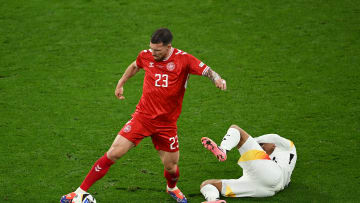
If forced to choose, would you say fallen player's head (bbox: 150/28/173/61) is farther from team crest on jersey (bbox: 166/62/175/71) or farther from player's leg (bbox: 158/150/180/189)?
player's leg (bbox: 158/150/180/189)

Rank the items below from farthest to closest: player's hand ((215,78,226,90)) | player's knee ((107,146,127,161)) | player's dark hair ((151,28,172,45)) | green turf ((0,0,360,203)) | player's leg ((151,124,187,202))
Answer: green turf ((0,0,360,203)) → player's leg ((151,124,187,202)) → player's knee ((107,146,127,161)) → player's dark hair ((151,28,172,45)) → player's hand ((215,78,226,90))

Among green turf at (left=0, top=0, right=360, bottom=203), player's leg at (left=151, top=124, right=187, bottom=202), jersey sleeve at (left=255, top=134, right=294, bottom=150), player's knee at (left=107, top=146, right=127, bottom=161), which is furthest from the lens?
green turf at (left=0, top=0, right=360, bottom=203)

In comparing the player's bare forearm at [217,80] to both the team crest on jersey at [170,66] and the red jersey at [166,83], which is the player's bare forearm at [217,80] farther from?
the team crest on jersey at [170,66]

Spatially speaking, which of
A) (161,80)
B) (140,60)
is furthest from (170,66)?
(140,60)

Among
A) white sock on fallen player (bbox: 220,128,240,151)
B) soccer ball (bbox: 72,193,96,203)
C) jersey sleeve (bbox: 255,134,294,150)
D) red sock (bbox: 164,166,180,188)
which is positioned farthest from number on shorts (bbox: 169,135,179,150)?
jersey sleeve (bbox: 255,134,294,150)

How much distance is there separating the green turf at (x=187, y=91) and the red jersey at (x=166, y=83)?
1.08m

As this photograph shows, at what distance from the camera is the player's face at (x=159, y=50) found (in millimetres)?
5211

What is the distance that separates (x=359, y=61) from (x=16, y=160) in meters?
6.06

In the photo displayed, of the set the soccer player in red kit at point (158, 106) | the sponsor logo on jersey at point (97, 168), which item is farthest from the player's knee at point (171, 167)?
the sponsor logo on jersey at point (97, 168)

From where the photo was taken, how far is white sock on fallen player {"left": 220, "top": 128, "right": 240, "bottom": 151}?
17.7ft

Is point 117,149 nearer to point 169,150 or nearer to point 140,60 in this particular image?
point 169,150

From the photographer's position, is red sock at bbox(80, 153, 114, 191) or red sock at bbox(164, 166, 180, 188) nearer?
red sock at bbox(80, 153, 114, 191)

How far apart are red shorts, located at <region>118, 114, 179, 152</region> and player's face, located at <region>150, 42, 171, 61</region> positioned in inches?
26.3

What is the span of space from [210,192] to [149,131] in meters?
0.98
